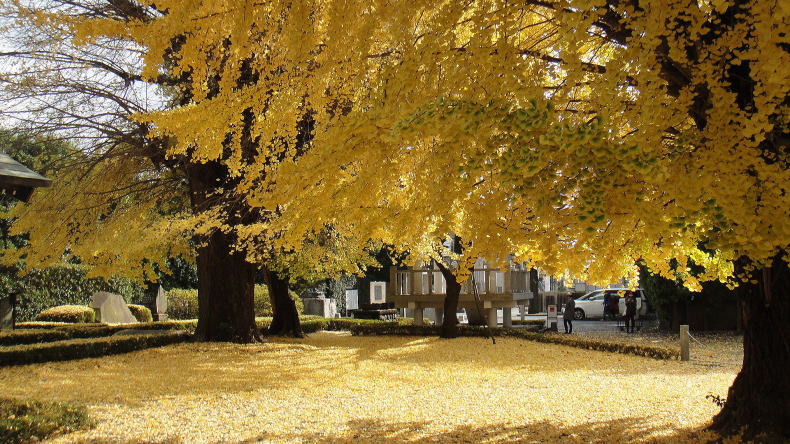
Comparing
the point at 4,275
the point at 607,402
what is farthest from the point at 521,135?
the point at 4,275

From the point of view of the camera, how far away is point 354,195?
5324mm

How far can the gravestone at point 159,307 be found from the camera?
23.8 metres

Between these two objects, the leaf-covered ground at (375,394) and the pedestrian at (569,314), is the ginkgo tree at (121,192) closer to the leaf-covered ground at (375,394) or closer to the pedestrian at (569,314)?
the leaf-covered ground at (375,394)

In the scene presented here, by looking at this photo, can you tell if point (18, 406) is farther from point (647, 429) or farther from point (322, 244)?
point (322, 244)

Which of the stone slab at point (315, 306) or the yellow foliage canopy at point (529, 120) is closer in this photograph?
the yellow foliage canopy at point (529, 120)

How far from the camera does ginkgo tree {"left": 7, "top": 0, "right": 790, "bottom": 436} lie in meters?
4.04

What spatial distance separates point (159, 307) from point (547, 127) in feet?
73.9

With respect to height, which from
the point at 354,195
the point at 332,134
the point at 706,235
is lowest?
the point at 706,235

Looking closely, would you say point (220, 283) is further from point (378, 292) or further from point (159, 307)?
point (378, 292)

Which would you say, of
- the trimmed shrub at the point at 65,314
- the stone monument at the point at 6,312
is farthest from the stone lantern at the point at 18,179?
the trimmed shrub at the point at 65,314

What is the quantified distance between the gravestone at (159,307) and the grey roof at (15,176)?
18.1m

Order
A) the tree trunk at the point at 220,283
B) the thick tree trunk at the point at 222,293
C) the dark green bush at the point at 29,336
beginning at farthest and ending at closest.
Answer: the dark green bush at the point at 29,336 < the thick tree trunk at the point at 222,293 < the tree trunk at the point at 220,283

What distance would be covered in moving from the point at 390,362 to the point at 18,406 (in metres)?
7.02

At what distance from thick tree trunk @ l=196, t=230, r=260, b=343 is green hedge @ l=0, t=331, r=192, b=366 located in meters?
1.05
